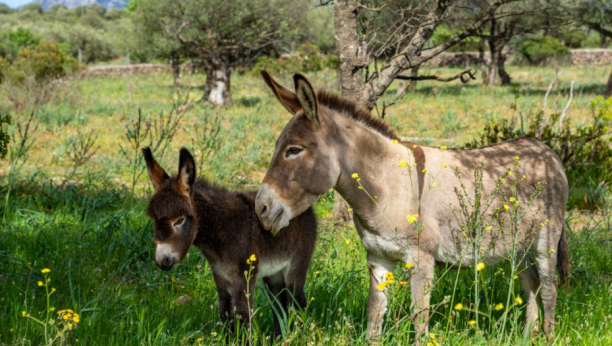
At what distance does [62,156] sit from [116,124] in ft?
12.4

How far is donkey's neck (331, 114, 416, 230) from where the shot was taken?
2.82 metres

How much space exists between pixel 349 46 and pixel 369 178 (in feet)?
8.31

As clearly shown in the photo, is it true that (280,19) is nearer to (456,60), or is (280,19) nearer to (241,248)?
(241,248)

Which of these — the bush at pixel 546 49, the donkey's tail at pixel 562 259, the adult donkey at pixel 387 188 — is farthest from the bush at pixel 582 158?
the bush at pixel 546 49

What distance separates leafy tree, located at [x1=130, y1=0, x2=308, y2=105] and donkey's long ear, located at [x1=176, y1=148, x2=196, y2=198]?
13955mm

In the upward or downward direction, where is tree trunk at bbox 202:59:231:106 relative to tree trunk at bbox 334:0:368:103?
downward

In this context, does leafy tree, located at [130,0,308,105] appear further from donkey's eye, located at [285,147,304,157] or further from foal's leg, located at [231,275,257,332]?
donkey's eye, located at [285,147,304,157]

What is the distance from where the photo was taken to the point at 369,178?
286 centimetres

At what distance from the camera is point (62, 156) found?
8930 millimetres

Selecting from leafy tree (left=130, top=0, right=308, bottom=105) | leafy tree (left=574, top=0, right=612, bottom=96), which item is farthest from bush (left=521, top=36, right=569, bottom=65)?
leafy tree (left=130, top=0, right=308, bottom=105)

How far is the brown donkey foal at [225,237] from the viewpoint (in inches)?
121

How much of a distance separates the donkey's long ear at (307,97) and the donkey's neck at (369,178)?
20cm

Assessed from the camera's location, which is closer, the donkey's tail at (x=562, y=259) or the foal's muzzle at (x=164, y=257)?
the foal's muzzle at (x=164, y=257)

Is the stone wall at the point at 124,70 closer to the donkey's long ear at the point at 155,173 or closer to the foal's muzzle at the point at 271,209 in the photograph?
the donkey's long ear at the point at 155,173
